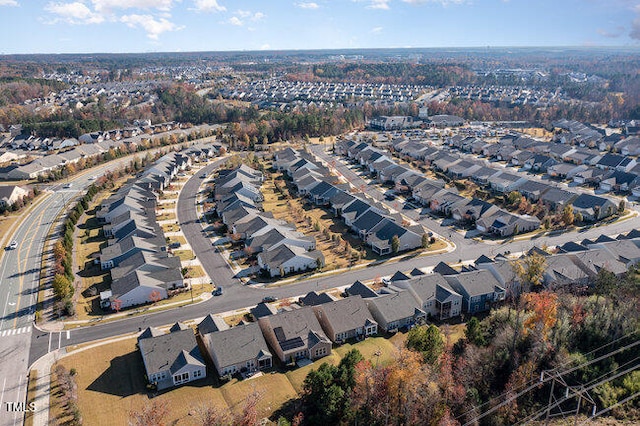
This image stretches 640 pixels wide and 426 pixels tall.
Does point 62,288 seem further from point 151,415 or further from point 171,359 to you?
point 151,415

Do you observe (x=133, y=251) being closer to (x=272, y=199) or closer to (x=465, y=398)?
(x=272, y=199)

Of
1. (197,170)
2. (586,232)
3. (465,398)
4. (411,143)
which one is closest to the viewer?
(465,398)

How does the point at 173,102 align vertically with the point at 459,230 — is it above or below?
above

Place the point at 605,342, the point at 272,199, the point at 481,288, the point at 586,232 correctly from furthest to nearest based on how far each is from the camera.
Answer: the point at 272,199, the point at 586,232, the point at 481,288, the point at 605,342

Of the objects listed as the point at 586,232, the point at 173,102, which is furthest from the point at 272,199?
the point at 173,102

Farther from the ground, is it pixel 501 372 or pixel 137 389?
pixel 137 389

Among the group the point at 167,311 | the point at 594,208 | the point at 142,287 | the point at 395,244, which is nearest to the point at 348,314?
the point at 395,244

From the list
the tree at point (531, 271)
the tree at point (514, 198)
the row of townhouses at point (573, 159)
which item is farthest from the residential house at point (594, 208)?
the tree at point (531, 271)

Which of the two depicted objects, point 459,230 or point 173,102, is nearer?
point 459,230
